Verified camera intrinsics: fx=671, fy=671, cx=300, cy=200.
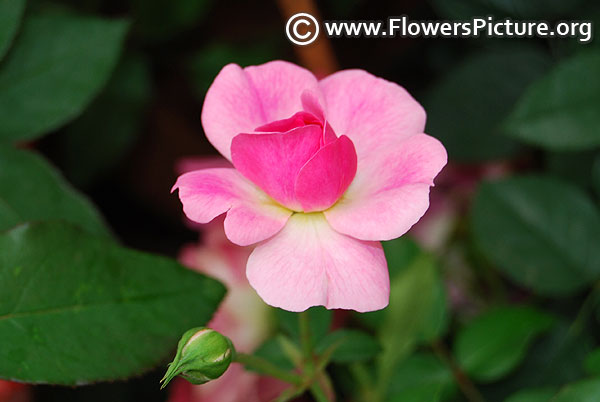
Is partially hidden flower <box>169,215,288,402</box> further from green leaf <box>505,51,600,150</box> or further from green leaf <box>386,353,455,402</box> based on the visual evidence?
green leaf <box>505,51,600,150</box>

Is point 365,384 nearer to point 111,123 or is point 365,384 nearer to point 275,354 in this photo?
point 275,354

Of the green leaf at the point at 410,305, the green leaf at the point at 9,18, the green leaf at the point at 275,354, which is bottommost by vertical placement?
the green leaf at the point at 410,305

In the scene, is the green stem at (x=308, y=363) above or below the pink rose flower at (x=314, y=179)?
below

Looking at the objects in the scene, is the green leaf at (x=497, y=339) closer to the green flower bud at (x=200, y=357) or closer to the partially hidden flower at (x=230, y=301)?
the partially hidden flower at (x=230, y=301)

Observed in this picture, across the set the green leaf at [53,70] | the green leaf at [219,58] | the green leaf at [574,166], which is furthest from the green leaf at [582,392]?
the green leaf at [219,58]

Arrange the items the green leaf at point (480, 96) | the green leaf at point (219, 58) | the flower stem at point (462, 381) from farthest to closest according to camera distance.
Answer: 1. the green leaf at point (219, 58)
2. the green leaf at point (480, 96)
3. the flower stem at point (462, 381)

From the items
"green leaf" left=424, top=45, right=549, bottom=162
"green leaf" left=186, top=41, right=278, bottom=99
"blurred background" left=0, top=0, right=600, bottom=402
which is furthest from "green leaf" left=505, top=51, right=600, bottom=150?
"green leaf" left=186, top=41, right=278, bottom=99

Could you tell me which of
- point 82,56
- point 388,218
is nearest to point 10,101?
point 82,56
